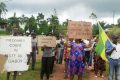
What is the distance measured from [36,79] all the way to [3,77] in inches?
49.9

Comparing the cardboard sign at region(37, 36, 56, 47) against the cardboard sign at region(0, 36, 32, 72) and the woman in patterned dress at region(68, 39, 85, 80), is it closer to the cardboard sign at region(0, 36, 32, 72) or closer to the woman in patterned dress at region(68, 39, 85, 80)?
the woman in patterned dress at region(68, 39, 85, 80)

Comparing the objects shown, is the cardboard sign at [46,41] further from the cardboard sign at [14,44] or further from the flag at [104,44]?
the cardboard sign at [14,44]

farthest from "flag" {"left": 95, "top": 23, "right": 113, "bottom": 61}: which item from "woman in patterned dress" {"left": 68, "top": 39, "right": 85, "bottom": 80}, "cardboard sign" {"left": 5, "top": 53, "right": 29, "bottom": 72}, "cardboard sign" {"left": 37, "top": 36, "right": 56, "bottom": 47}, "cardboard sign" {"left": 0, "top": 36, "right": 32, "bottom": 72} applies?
"cardboard sign" {"left": 5, "top": 53, "right": 29, "bottom": 72}

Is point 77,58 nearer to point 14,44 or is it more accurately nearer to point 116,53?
point 116,53

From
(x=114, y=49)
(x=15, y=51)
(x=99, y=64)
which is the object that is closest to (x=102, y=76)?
(x=99, y=64)

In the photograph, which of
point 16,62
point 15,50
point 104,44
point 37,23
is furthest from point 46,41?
point 37,23

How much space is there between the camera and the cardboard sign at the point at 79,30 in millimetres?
15396

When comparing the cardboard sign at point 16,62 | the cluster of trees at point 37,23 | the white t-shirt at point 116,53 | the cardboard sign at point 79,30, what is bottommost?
the cardboard sign at point 16,62

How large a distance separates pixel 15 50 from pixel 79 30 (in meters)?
3.62

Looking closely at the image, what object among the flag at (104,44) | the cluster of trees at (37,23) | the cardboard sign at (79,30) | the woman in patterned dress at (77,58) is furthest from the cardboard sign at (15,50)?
the cluster of trees at (37,23)

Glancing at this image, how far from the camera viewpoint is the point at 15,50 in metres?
12.6

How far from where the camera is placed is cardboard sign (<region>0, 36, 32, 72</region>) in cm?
1236

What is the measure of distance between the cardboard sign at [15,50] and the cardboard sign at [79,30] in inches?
113

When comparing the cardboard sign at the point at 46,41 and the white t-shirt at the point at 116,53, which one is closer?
the white t-shirt at the point at 116,53
